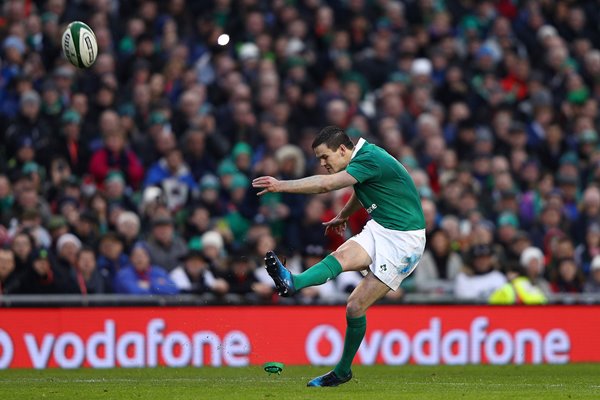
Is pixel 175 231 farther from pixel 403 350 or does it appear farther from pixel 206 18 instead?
pixel 206 18

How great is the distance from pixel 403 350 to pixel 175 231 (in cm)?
350

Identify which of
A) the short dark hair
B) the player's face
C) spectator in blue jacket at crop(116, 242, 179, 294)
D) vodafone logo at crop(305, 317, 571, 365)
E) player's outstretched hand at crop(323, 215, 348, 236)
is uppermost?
the short dark hair

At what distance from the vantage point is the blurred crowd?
17.8 m

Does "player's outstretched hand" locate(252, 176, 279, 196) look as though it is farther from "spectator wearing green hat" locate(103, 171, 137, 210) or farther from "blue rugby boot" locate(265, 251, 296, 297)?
"spectator wearing green hat" locate(103, 171, 137, 210)

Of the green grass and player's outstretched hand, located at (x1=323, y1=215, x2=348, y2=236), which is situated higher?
player's outstretched hand, located at (x1=323, y1=215, x2=348, y2=236)

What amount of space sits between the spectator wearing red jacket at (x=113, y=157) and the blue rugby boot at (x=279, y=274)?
25.5ft

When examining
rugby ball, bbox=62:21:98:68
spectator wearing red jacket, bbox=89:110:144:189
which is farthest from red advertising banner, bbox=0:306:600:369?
rugby ball, bbox=62:21:98:68

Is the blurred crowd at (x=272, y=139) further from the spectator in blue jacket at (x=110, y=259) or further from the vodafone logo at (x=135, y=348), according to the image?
the vodafone logo at (x=135, y=348)

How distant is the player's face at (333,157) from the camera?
12.4 meters

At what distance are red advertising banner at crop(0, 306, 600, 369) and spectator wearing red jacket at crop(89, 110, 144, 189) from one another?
292 cm

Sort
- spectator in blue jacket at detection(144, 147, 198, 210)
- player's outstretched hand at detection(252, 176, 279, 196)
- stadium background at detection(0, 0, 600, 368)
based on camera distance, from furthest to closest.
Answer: spectator in blue jacket at detection(144, 147, 198, 210) → stadium background at detection(0, 0, 600, 368) → player's outstretched hand at detection(252, 176, 279, 196)

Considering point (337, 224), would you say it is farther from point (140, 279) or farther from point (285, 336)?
point (140, 279)

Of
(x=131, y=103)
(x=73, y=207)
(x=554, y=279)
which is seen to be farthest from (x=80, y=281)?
(x=554, y=279)

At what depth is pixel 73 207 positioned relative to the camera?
18031 mm
